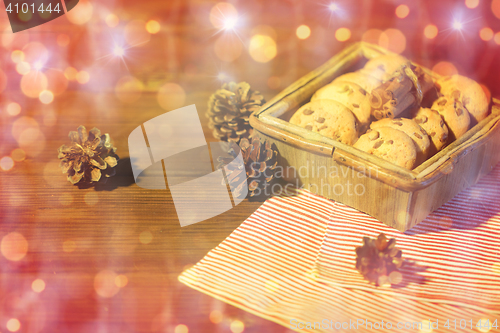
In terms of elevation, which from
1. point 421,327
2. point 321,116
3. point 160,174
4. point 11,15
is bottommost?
point 421,327

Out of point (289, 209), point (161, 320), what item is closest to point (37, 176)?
point (161, 320)

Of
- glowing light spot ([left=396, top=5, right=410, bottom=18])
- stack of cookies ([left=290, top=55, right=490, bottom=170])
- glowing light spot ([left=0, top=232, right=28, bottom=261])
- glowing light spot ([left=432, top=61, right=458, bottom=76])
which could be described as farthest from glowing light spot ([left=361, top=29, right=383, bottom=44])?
glowing light spot ([left=0, top=232, right=28, bottom=261])

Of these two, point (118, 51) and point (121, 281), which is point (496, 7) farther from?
point (121, 281)

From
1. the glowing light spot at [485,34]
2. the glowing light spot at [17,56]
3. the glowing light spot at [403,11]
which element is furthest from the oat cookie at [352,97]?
the glowing light spot at [17,56]

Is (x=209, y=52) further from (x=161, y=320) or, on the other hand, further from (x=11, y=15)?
(x=161, y=320)

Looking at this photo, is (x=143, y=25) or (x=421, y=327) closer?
(x=421, y=327)

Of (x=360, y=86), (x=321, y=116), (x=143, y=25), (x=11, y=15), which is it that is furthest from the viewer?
(x=143, y=25)

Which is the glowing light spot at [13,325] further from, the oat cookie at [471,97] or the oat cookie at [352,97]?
the oat cookie at [471,97]
